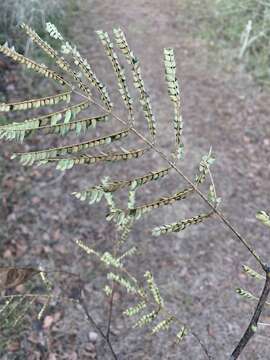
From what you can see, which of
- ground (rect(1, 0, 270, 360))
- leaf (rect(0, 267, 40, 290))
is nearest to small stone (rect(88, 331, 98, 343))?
ground (rect(1, 0, 270, 360))

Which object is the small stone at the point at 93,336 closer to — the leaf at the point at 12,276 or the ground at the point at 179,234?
the ground at the point at 179,234

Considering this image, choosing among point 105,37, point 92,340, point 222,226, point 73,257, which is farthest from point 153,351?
Result: point 105,37

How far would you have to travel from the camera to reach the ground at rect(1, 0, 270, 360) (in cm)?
320

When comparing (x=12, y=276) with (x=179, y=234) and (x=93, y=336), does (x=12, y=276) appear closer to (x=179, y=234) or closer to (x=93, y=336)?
(x=93, y=336)

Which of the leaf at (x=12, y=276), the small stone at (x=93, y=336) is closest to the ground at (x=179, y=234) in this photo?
the small stone at (x=93, y=336)

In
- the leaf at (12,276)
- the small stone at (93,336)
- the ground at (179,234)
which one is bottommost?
the small stone at (93,336)

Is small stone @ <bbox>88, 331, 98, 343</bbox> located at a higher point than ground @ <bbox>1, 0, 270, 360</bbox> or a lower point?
lower

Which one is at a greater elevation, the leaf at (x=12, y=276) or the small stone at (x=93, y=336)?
the leaf at (x=12, y=276)

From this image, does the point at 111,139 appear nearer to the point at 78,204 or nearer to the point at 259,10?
the point at 78,204

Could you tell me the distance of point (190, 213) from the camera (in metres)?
4.18

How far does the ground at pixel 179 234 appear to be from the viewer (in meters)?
3.20

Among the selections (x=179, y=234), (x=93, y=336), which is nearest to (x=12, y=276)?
(x=93, y=336)

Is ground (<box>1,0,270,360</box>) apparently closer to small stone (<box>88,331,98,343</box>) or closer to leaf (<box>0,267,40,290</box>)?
small stone (<box>88,331,98,343</box>)

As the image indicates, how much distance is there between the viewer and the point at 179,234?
397 cm
